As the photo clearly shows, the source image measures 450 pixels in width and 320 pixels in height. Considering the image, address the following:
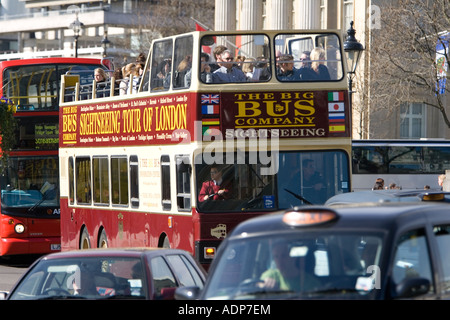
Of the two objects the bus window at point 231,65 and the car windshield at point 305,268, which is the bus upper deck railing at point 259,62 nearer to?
the bus window at point 231,65

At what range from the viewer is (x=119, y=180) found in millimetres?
19469

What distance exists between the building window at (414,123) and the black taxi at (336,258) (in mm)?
44011

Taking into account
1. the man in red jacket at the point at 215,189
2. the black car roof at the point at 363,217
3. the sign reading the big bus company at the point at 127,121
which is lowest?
the man in red jacket at the point at 215,189

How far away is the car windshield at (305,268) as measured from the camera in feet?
22.3

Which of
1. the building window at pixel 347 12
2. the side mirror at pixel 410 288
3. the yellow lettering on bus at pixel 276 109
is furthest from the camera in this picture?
the building window at pixel 347 12

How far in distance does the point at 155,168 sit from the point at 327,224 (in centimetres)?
1086

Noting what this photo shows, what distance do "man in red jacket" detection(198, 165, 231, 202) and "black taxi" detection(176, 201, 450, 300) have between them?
860cm

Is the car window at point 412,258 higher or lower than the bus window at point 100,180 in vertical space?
higher

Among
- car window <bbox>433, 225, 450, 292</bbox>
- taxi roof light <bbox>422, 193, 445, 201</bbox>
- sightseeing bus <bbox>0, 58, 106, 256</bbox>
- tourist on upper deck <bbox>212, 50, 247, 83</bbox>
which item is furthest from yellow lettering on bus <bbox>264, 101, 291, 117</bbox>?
car window <bbox>433, 225, 450, 292</bbox>

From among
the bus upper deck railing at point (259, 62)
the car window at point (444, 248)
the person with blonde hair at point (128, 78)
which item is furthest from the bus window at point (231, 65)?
the car window at point (444, 248)

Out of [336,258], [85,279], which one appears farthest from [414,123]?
[336,258]

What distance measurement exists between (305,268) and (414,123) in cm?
4494
